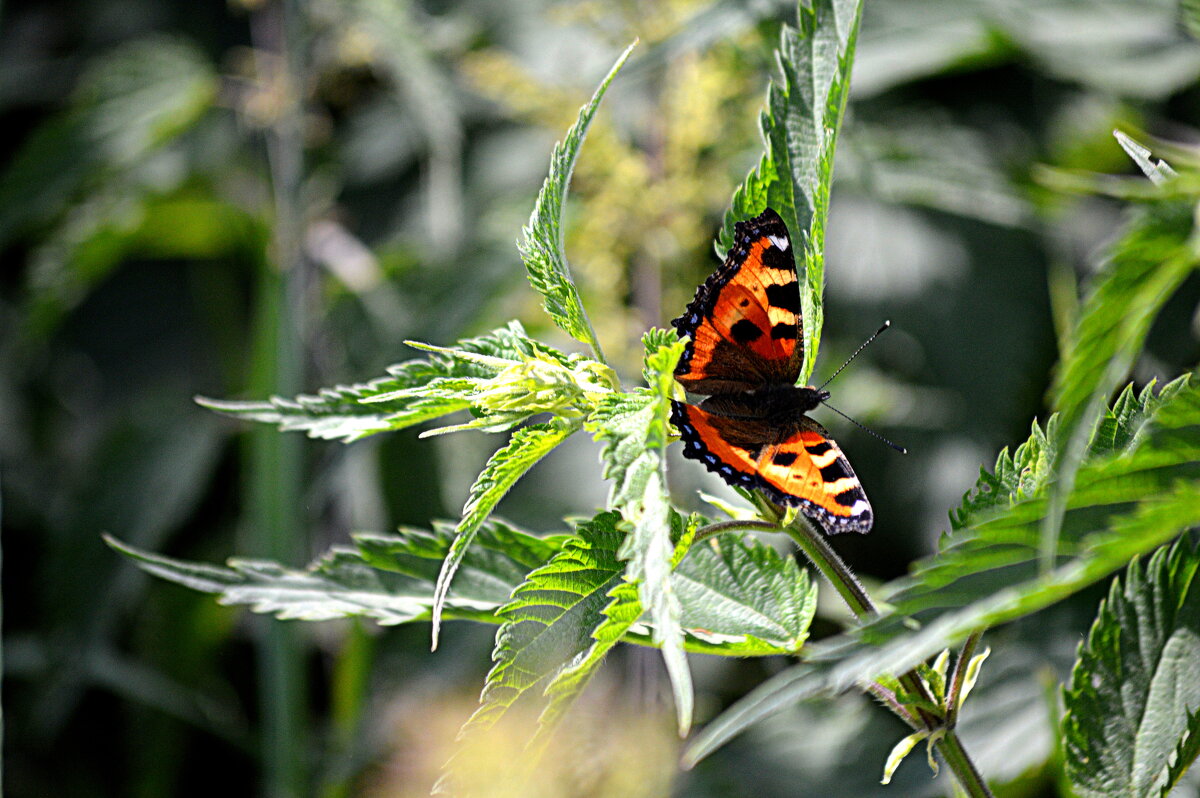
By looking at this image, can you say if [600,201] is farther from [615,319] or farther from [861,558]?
[861,558]

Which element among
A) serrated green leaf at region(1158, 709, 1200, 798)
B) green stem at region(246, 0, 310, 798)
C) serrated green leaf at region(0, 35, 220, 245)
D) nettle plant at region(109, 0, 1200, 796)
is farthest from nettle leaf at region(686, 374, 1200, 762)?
serrated green leaf at region(0, 35, 220, 245)

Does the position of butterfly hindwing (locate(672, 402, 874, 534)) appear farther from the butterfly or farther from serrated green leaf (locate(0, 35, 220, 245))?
serrated green leaf (locate(0, 35, 220, 245))

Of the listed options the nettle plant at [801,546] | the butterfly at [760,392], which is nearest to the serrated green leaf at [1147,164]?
the nettle plant at [801,546]

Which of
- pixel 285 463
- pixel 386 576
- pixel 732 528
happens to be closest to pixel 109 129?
pixel 285 463

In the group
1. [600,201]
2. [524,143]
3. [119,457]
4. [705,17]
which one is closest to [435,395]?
[705,17]

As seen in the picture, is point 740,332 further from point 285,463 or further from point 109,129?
point 109,129

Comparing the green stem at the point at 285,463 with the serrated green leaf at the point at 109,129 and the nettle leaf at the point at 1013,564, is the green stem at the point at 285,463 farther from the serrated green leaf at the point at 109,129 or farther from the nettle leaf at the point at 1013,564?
the nettle leaf at the point at 1013,564
